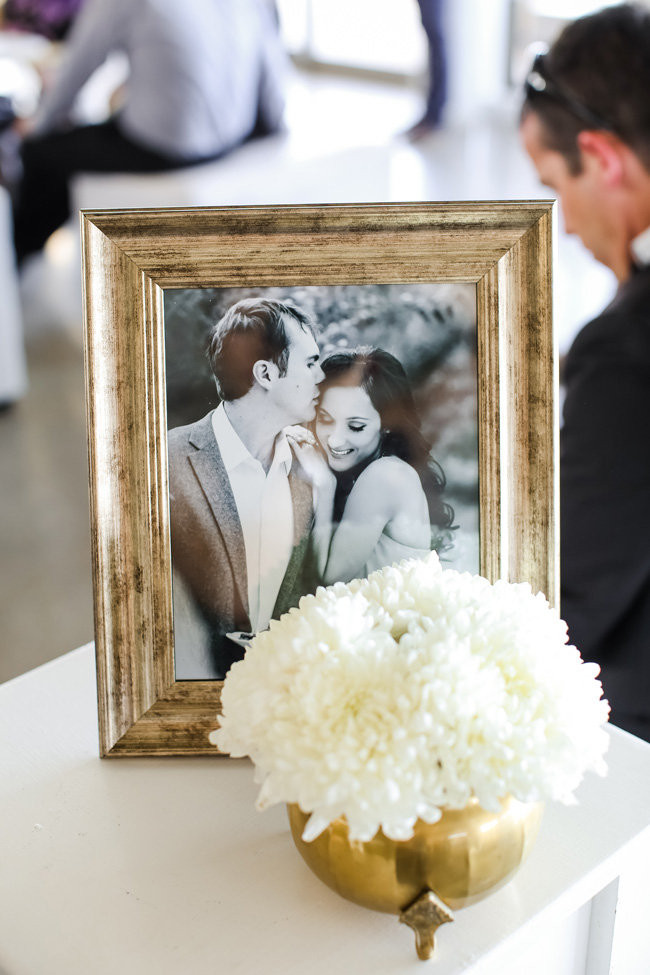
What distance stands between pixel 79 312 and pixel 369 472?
293cm

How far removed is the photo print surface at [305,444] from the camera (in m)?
0.68

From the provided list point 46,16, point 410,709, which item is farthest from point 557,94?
point 46,16

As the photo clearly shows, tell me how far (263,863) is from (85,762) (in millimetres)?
165

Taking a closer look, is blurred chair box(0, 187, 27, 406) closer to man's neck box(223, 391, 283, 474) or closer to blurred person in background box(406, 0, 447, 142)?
man's neck box(223, 391, 283, 474)

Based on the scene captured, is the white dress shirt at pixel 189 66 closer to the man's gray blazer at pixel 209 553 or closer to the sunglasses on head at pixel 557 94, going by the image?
the sunglasses on head at pixel 557 94

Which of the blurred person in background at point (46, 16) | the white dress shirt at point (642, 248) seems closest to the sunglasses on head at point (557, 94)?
the white dress shirt at point (642, 248)

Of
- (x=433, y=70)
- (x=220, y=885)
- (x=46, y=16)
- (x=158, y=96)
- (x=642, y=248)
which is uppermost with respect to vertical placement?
(x=46, y=16)

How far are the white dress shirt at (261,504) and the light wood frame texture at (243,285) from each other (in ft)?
0.15

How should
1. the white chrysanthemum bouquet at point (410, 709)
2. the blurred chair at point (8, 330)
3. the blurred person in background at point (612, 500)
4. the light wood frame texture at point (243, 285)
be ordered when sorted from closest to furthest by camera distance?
1. the white chrysanthemum bouquet at point (410, 709)
2. the light wood frame texture at point (243, 285)
3. the blurred person in background at point (612, 500)
4. the blurred chair at point (8, 330)

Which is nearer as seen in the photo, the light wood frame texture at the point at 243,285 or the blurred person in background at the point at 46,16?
the light wood frame texture at the point at 243,285

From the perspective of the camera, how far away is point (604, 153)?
55.0 inches

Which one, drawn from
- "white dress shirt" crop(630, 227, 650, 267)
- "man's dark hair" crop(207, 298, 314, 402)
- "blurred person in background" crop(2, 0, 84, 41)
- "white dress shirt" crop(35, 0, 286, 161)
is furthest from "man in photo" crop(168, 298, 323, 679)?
"blurred person in background" crop(2, 0, 84, 41)

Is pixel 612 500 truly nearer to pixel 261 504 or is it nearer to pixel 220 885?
pixel 261 504

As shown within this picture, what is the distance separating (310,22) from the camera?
625cm
